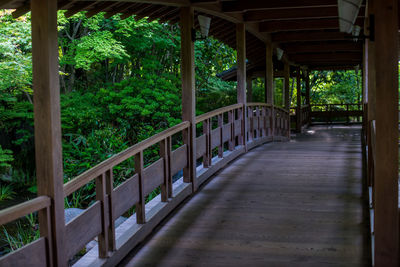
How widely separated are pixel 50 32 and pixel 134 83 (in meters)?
7.97

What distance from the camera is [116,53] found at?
10.6 meters

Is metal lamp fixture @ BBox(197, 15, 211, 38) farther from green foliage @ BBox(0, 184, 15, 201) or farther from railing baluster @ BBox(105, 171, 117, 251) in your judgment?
green foliage @ BBox(0, 184, 15, 201)

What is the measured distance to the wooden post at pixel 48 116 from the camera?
275 centimetres

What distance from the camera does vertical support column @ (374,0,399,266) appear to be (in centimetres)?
287

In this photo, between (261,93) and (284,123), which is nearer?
(284,123)

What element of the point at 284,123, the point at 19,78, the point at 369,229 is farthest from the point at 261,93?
the point at 369,229

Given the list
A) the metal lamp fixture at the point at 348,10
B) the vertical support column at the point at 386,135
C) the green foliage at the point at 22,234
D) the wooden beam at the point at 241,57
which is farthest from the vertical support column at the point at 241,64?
the vertical support column at the point at 386,135

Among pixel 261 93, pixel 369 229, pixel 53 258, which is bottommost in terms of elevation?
pixel 369 229

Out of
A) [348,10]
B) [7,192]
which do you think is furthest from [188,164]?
[7,192]

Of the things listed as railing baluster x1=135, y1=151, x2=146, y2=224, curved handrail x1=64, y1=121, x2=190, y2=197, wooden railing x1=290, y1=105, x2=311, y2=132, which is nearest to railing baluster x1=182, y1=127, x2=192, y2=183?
curved handrail x1=64, y1=121, x2=190, y2=197

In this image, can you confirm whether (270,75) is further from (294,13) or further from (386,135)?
(386,135)

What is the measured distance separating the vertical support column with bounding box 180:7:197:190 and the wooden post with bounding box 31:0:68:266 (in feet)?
9.17

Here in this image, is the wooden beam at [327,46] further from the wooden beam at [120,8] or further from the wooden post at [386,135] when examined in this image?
the wooden post at [386,135]

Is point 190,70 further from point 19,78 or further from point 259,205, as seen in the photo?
point 19,78
